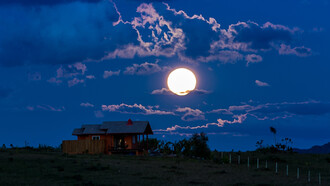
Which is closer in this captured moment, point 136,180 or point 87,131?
point 136,180

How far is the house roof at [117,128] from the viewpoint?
5928 cm

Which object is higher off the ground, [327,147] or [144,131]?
[144,131]

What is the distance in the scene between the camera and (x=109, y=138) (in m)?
61.8

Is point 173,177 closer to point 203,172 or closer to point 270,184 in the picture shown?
point 203,172

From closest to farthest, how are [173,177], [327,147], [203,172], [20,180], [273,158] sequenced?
1. [20,180]
2. [173,177]
3. [203,172]
4. [273,158]
5. [327,147]

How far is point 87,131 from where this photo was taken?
6172cm

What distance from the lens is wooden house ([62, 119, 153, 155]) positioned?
57594 mm

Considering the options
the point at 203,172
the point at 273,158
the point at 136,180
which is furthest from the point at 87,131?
the point at 136,180

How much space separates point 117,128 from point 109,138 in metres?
2.66

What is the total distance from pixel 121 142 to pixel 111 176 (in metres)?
34.4

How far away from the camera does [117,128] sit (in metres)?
60.2

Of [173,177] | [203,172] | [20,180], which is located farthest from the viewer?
[203,172]

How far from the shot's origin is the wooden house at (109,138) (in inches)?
2267

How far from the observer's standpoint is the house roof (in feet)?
194
